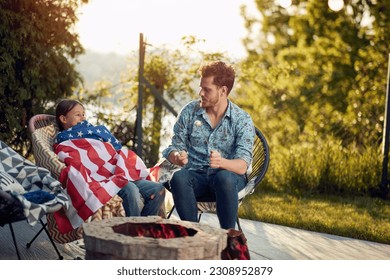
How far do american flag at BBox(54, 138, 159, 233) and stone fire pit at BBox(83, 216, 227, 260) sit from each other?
2.32ft

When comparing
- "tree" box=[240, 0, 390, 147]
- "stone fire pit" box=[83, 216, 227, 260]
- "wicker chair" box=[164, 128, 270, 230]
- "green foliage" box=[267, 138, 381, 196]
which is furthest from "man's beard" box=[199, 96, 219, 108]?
"tree" box=[240, 0, 390, 147]

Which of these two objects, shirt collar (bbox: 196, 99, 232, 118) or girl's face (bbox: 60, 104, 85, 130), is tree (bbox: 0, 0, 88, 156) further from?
shirt collar (bbox: 196, 99, 232, 118)

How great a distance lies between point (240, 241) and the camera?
8.21 feet

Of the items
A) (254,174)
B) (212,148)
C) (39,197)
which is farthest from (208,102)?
(39,197)

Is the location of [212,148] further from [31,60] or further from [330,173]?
[330,173]

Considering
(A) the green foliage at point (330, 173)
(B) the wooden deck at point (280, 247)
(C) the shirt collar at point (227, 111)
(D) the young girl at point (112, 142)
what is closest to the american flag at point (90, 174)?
(D) the young girl at point (112, 142)

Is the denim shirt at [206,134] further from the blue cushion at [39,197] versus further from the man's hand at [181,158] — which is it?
the blue cushion at [39,197]

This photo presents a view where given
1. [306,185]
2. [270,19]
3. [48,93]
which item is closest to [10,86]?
[48,93]

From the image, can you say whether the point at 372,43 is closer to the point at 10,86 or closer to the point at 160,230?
the point at 10,86

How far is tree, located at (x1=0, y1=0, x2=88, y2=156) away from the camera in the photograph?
17.0ft

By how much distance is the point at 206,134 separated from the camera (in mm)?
3336
